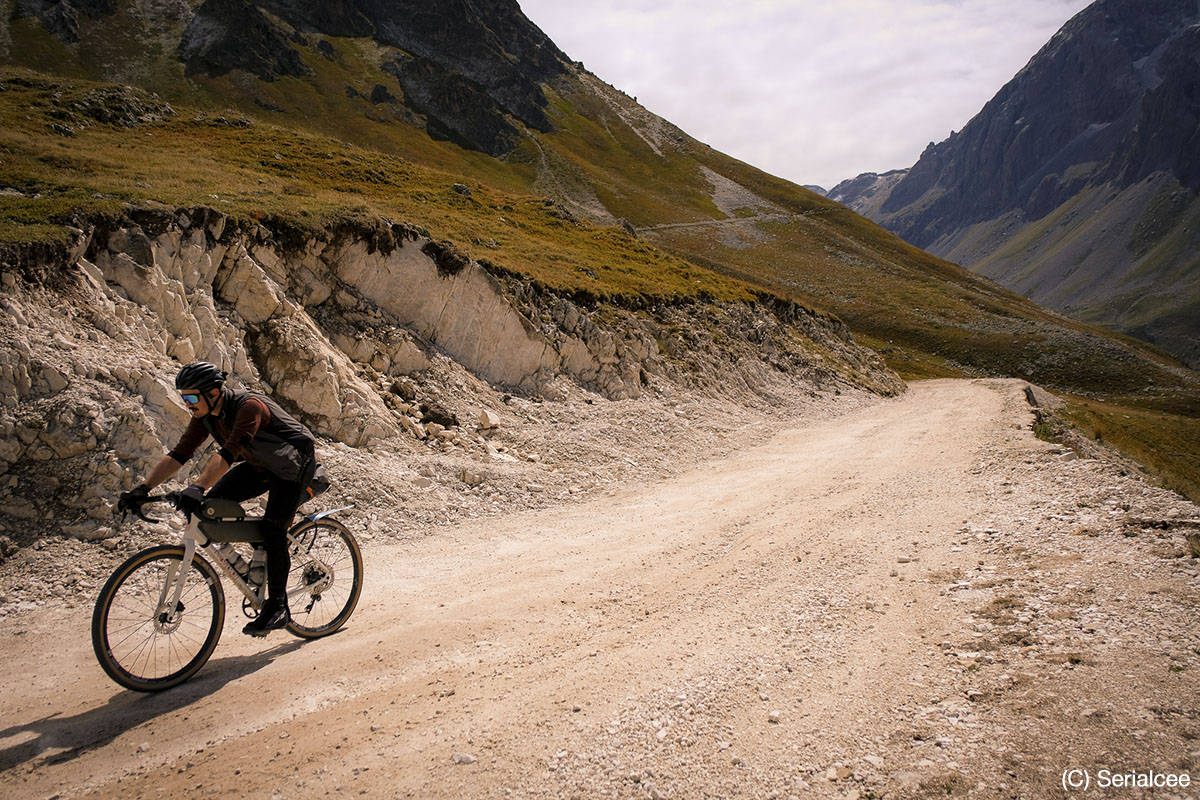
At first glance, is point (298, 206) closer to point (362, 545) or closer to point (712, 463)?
point (362, 545)

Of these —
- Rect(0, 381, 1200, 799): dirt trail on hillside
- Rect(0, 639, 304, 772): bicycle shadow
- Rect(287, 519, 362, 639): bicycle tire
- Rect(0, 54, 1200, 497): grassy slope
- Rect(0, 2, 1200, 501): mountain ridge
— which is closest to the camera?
Rect(0, 381, 1200, 799): dirt trail on hillside

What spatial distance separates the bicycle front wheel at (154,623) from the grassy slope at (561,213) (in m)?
9.11

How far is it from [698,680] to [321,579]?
15.2ft

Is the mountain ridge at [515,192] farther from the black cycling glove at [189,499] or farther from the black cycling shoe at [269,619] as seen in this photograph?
the black cycling shoe at [269,619]

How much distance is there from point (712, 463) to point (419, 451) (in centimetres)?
1006

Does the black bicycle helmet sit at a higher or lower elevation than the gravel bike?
higher

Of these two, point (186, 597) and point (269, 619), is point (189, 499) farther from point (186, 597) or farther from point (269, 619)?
point (269, 619)

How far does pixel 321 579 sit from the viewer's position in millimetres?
6891

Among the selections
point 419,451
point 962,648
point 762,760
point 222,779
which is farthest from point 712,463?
point 222,779

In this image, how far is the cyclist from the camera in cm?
570

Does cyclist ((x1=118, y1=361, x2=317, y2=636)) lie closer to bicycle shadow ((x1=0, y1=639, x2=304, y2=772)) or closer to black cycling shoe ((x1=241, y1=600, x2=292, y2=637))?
black cycling shoe ((x1=241, y1=600, x2=292, y2=637))

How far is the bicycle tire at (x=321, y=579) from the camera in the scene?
6703 millimetres

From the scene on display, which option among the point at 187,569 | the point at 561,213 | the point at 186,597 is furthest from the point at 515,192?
the point at 187,569

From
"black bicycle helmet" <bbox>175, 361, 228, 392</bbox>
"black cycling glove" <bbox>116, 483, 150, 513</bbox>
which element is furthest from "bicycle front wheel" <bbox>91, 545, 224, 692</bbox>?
"black bicycle helmet" <bbox>175, 361, 228, 392</bbox>
